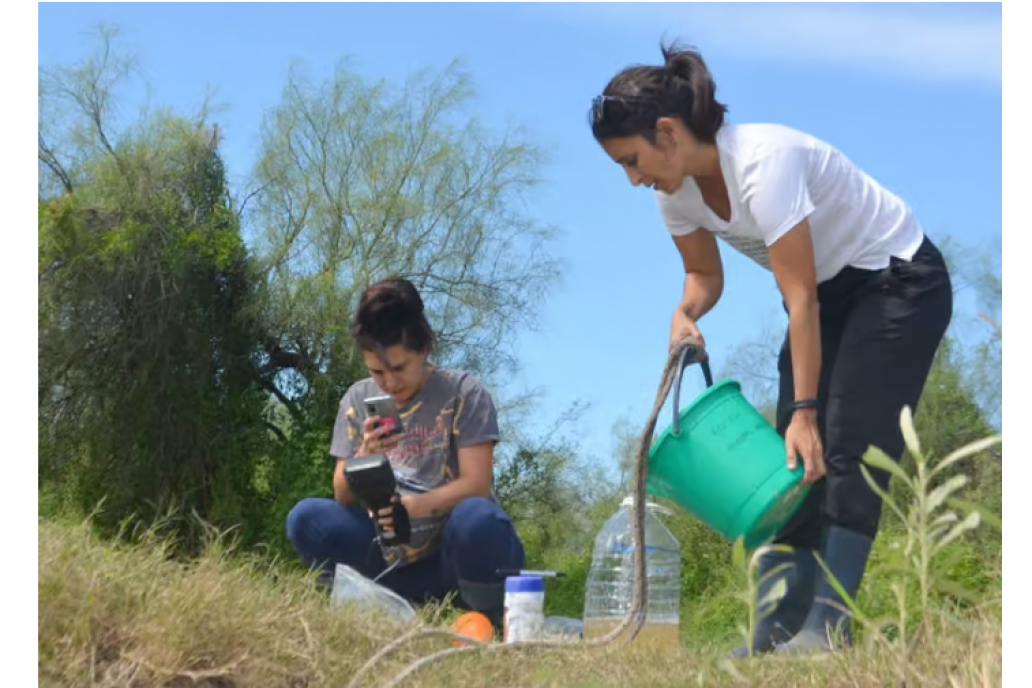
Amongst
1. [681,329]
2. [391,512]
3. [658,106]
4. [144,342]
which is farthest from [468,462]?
[144,342]

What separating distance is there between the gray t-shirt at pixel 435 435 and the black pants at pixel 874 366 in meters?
0.98

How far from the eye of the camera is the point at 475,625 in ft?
10.2

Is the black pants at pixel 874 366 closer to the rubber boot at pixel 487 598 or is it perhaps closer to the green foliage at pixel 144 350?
the rubber boot at pixel 487 598

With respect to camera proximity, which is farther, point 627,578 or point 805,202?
point 627,578

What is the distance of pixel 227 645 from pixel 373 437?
125 cm

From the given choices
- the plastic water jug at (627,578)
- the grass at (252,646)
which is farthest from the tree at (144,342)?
the grass at (252,646)

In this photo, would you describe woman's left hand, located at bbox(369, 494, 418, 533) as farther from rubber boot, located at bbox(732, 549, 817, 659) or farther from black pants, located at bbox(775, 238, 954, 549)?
black pants, located at bbox(775, 238, 954, 549)

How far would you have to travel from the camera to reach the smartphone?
3.31 m

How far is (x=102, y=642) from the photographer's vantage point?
2.03 meters

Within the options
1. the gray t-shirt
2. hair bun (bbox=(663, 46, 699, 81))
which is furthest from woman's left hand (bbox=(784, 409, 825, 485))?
the gray t-shirt

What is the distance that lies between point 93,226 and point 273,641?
13.8ft

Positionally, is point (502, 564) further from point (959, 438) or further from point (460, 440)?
point (959, 438)

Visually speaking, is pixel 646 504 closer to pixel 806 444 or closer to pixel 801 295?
pixel 806 444
